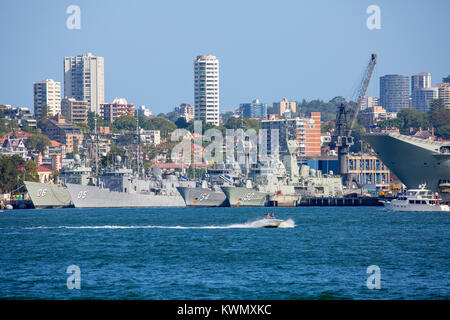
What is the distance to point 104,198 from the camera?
130750 mm

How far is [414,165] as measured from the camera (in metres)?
111

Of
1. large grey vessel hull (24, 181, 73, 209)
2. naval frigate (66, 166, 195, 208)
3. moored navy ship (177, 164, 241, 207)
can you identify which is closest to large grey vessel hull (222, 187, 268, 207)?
moored navy ship (177, 164, 241, 207)

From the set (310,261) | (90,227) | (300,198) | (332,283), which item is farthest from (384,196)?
(332,283)

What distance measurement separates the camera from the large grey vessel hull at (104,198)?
129000 millimetres

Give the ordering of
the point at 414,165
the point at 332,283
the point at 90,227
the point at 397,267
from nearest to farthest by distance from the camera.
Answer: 1. the point at 332,283
2. the point at 397,267
3. the point at 90,227
4. the point at 414,165

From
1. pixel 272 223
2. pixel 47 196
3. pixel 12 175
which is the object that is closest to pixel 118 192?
pixel 47 196

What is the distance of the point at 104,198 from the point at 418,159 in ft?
172

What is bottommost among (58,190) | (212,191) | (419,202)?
(419,202)

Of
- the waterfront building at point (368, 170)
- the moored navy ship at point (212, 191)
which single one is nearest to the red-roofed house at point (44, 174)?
the moored navy ship at point (212, 191)

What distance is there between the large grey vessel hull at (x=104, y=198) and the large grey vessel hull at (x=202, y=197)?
552cm

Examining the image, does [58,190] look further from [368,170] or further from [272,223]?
[368,170]
